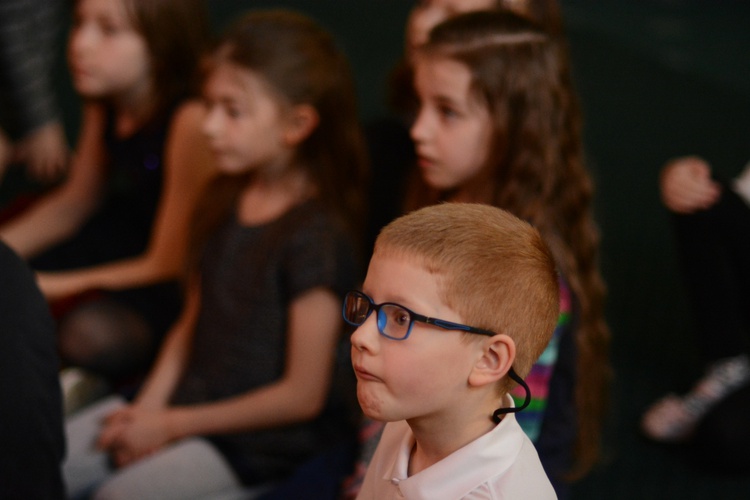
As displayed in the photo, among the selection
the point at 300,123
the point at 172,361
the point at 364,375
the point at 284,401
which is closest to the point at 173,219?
the point at 172,361

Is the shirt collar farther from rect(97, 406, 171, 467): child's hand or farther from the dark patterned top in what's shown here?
rect(97, 406, 171, 467): child's hand

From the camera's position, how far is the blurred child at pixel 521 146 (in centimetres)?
119

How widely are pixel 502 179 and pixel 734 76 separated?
183cm

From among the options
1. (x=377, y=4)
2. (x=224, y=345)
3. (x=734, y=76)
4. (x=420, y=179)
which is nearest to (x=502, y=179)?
(x=420, y=179)

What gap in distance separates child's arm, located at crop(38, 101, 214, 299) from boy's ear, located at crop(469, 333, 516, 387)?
1.01 metres

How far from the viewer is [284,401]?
1.37 metres

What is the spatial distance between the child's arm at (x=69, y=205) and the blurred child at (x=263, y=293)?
547mm

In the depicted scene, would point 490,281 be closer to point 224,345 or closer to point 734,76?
point 224,345

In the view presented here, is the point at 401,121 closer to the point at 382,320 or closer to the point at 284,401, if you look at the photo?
the point at 284,401

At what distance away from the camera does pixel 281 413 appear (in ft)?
4.52

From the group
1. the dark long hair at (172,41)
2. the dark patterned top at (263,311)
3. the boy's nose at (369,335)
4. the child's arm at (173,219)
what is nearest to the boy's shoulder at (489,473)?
the boy's nose at (369,335)

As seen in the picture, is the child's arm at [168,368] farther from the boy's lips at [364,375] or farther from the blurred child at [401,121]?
the boy's lips at [364,375]

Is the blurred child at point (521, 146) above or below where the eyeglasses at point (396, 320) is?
below

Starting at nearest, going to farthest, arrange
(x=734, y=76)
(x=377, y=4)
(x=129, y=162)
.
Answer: (x=129, y=162), (x=734, y=76), (x=377, y=4)
